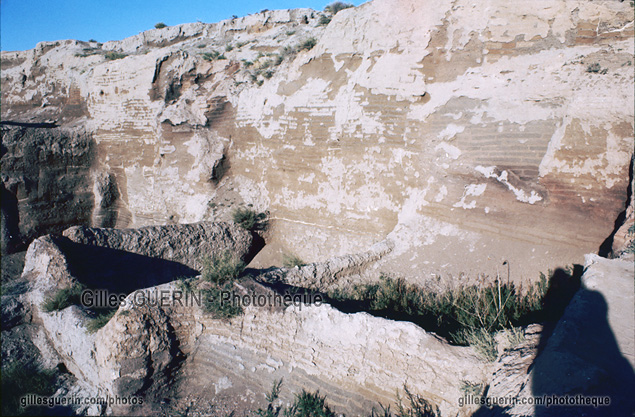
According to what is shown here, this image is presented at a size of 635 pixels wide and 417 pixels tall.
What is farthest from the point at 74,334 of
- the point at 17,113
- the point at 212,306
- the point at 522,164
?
the point at 17,113

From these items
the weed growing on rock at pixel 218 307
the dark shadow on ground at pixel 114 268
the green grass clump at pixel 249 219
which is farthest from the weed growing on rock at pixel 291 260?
the weed growing on rock at pixel 218 307

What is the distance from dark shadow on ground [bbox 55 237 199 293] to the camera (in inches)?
193

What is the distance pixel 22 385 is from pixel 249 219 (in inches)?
174

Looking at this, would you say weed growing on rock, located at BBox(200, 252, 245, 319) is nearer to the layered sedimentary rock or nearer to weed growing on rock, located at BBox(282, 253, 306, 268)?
the layered sedimentary rock

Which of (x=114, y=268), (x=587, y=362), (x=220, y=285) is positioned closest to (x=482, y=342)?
(x=587, y=362)

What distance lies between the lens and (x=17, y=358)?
3.86 metres

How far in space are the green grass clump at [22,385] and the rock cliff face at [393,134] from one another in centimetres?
404

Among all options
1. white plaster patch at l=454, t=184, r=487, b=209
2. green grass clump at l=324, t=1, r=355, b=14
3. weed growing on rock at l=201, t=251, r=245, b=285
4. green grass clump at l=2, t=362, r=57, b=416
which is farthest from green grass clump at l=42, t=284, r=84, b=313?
green grass clump at l=324, t=1, r=355, b=14

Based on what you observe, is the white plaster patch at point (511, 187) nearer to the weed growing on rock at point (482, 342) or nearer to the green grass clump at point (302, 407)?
the weed growing on rock at point (482, 342)

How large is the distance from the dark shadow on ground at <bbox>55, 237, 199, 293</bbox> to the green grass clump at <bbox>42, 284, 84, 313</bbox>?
0.43 m

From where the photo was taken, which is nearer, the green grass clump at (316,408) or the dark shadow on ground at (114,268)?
the green grass clump at (316,408)

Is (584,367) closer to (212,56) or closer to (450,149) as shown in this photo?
(450,149)

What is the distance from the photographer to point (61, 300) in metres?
4.04

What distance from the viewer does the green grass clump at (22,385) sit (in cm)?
313
